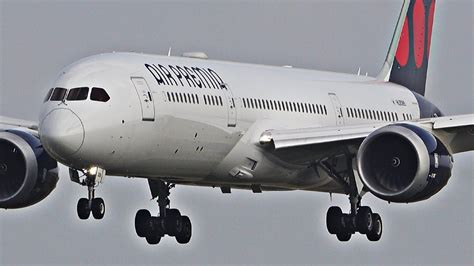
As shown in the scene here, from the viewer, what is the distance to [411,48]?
216 ft

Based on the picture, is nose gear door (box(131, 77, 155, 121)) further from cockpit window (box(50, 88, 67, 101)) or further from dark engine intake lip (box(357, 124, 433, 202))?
dark engine intake lip (box(357, 124, 433, 202))

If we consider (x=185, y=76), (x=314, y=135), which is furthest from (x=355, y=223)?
(x=185, y=76)

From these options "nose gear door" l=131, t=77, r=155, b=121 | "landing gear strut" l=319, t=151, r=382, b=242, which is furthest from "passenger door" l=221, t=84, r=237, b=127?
"landing gear strut" l=319, t=151, r=382, b=242

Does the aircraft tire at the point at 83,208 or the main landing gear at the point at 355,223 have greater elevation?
the main landing gear at the point at 355,223

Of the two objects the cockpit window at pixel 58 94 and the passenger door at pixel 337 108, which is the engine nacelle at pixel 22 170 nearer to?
the cockpit window at pixel 58 94

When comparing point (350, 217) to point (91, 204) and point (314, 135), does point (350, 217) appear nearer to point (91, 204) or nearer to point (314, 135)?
point (314, 135)

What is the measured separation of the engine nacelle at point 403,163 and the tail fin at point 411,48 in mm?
12531

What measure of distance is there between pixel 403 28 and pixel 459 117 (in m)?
14.5

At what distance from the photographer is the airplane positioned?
48094mm

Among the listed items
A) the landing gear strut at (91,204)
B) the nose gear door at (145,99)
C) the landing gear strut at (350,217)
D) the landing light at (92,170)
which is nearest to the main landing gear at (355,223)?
the landing gear strut at (350,217)

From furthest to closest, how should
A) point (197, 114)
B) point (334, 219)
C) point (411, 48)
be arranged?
point (411, 48), point (334, 219), point (197, 114)

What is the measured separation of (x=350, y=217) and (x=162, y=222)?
5.43 m

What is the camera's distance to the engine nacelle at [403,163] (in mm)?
50156

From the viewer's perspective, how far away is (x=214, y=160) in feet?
170
